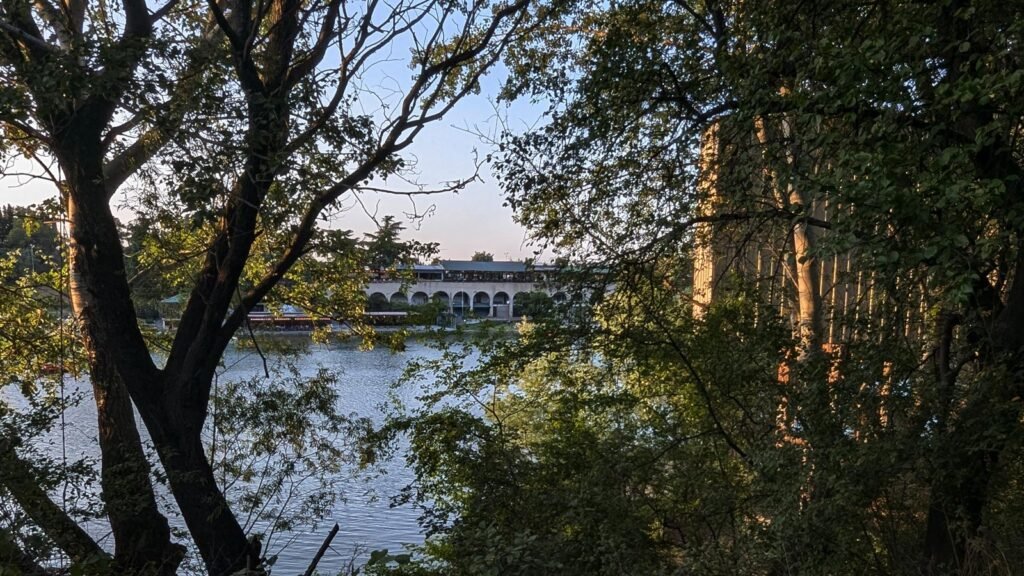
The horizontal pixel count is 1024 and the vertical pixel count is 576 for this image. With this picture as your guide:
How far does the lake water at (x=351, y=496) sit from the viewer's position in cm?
713

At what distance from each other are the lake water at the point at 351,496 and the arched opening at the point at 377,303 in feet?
2.01

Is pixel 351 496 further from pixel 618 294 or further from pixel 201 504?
pixel 618 294

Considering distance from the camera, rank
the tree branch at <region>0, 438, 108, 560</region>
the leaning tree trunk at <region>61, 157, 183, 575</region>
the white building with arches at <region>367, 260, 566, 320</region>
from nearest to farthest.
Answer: the tree branch at <region>0, 438, 108, 560</region> → the leaning tree trunk at <region>61, 157, 183, 575</region> → the white building with arches at <region>367, 260, 566, 320</region>

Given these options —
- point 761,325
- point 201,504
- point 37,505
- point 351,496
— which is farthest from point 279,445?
point 761,325

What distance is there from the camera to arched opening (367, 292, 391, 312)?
27.5 feet

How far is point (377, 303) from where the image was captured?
8680 mm

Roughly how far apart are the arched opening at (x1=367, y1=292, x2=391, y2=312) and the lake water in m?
0.61

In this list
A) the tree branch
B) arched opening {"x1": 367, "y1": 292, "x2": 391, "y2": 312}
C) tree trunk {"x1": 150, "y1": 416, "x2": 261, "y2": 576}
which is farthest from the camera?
arched opening {"x1": 367, "y1": 292, "x2": 391, "y2": 312}

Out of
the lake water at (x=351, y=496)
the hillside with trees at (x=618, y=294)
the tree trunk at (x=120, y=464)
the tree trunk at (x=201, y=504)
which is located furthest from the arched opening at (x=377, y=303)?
the tree trunk at (x=201, y=504)

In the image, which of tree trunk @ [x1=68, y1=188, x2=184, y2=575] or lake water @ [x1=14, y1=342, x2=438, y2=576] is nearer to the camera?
tree trunk @ [x1=68, y1=188, x2=184, y2=575]

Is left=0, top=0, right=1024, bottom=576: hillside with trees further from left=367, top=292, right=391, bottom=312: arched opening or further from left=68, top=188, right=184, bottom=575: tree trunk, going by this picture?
left=367, top=292, right=391, bottom=312: arched opening

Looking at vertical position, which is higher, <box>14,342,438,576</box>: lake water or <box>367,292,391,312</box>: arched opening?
<box>367,292,391,312</box>: arched opening

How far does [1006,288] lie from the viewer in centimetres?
427

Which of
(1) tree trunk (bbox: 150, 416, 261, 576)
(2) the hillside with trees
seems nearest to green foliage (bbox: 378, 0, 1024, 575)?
(2) the hillside with trees
